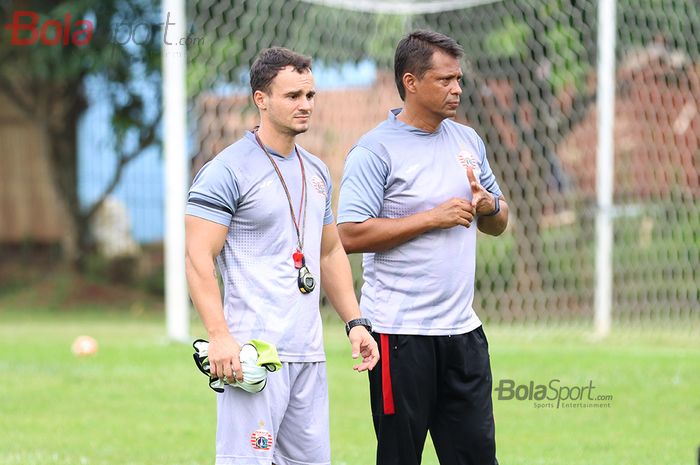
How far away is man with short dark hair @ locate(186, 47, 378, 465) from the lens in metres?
4.56

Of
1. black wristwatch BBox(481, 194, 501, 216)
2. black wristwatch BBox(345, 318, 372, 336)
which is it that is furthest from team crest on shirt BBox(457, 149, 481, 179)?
black wristwatch BBox(345, 318, 372, 336)

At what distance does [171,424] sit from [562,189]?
8.39 meters

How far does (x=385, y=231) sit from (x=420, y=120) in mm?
534

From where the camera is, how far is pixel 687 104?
14375 mm

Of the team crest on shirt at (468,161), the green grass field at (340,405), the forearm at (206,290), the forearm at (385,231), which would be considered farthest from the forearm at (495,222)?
the green grass field at (340,405)

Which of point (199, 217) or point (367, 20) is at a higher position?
point (367, 20)

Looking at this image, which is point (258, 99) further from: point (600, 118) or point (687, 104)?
point (687, 104)

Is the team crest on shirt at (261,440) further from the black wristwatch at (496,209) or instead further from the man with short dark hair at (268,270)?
the black wristwatch at (496,209)

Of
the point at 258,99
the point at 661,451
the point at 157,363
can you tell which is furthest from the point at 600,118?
the point at 258,99

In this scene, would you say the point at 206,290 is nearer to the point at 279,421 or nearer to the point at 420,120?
the point at 279,421

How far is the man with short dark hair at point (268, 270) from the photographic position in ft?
15.0

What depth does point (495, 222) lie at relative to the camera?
5402mm

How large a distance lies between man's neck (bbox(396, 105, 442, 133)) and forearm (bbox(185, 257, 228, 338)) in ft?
4.08

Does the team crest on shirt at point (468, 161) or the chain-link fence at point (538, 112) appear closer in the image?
the team crest on shirt at point (468, 161)
